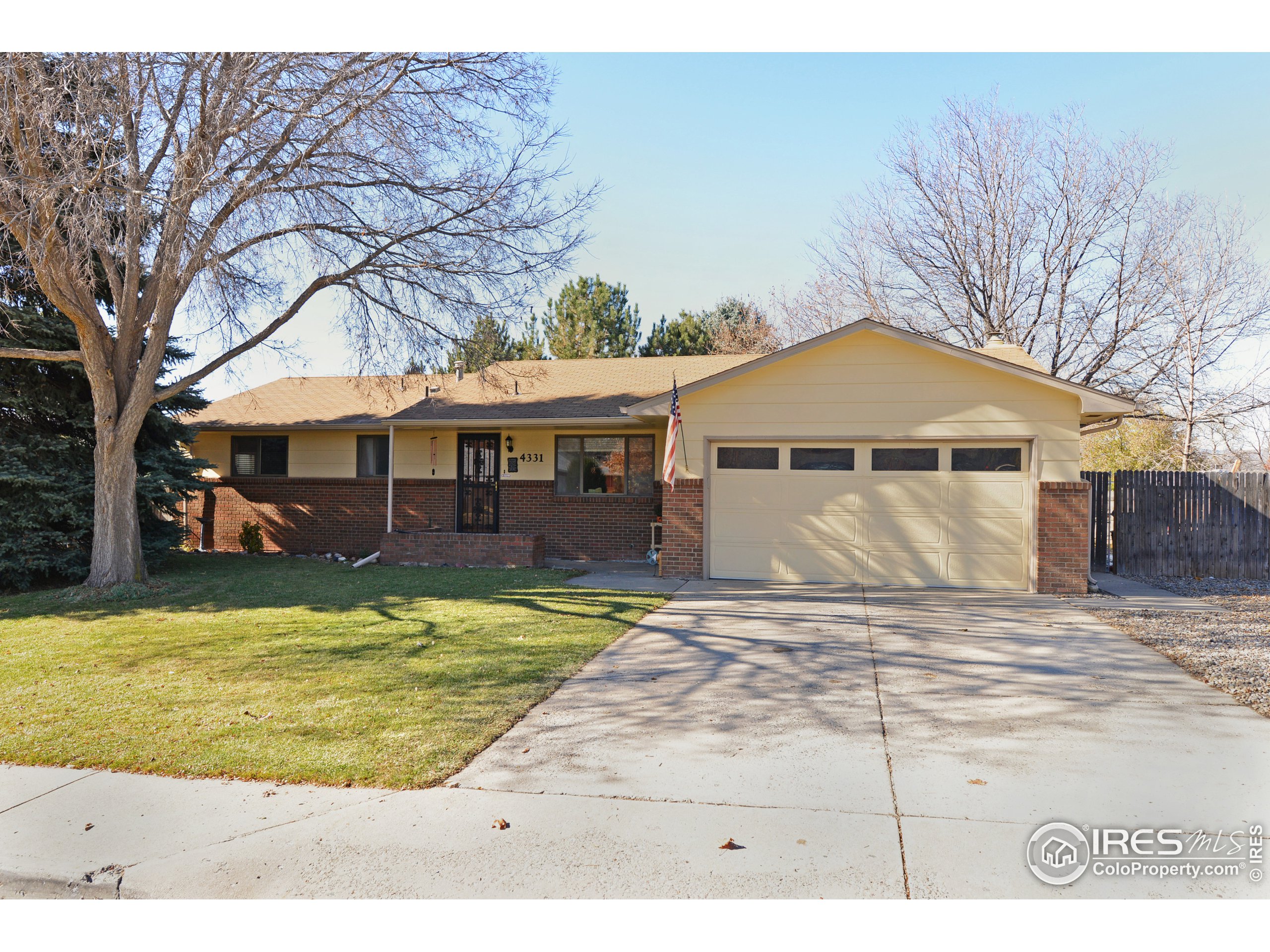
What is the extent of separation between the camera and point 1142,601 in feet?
35.2

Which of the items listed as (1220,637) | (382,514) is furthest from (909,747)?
(382,514)

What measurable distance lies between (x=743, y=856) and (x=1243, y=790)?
284cm

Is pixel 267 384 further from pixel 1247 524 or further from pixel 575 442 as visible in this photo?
pixel 1247 524

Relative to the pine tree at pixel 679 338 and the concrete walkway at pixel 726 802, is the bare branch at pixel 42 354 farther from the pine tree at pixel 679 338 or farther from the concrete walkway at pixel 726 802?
the pine tree at pixel 679 338

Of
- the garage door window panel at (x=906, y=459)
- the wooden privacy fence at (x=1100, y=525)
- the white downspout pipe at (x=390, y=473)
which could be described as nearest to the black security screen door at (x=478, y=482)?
the white downspout pipe at (x=390, y=473)

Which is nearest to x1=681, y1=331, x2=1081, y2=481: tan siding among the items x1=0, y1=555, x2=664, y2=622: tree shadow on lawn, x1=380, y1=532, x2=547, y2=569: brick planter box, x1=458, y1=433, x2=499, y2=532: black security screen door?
x1=0, y1=555, x2=664, y2=622: tree shadow on lawn

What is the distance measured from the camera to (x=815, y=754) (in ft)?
15.7

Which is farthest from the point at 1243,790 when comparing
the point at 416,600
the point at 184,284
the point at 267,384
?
the point at 267,384

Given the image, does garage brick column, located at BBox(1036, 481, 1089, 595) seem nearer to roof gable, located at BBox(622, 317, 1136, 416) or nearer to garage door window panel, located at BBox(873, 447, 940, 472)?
roof gable, located at BBox(622, 317, 1136, 416)

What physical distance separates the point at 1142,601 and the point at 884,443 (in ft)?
13.3

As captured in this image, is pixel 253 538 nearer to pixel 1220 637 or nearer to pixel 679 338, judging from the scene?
pixel 1220 637

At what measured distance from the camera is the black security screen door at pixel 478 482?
1614 centimetres

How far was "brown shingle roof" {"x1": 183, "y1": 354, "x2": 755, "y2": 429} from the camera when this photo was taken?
1567 cm

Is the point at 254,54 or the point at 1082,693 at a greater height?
the point at 254,54
